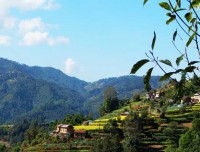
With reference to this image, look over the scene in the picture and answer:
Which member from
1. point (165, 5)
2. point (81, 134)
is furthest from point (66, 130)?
point (165, 5)

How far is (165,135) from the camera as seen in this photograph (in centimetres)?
6581

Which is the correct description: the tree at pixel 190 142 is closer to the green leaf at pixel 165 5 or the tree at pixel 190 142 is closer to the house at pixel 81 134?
the house at pixel 81 134

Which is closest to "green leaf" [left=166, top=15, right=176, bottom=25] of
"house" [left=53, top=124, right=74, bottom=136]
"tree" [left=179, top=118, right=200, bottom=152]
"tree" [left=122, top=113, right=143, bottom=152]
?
"tree" [left=179, top=118, right=200, bottom=152]

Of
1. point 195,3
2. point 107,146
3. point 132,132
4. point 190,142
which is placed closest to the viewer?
point 195,3

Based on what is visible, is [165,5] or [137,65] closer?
[137,65]

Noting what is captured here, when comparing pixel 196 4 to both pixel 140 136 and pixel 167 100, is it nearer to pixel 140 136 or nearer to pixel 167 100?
pixel 140 136

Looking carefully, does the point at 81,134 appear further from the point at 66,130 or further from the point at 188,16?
the point at 188,16

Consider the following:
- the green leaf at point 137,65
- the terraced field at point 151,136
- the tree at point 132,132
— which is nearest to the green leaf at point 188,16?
the green leaf at point 137,65

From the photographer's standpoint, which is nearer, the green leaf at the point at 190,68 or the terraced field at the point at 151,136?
the green leaf at the point at 190,68

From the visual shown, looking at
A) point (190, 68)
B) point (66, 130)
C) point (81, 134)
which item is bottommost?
point (81, 134)

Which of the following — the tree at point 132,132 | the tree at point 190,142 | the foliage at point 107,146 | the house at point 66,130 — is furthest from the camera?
the house at point 66,130

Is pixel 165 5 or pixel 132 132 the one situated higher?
pixel 165 5

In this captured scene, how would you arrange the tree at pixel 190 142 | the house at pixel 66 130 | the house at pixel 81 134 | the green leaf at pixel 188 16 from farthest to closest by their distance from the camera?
the house at pixel 66 130
the house at pixel 81 134
the tree at pixel 190 142
the green leaf at pixel 188 16

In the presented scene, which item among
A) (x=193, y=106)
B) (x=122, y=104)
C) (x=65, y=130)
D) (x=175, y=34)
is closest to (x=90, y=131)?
(x=65, y=130)
